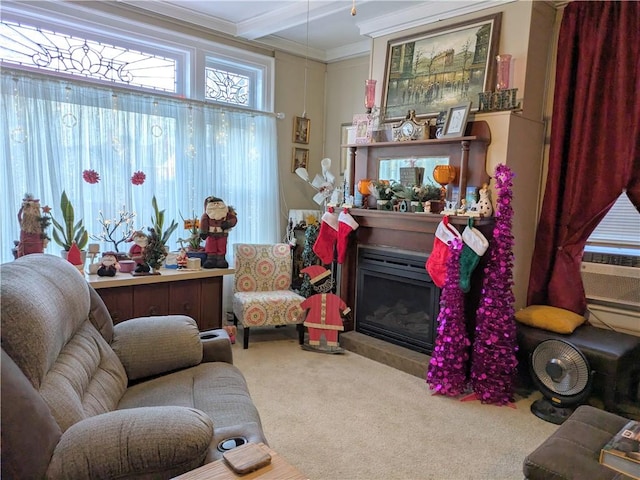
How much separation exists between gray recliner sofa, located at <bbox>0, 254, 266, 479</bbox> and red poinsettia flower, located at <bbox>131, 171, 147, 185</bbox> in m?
1.70

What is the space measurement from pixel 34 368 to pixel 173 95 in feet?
9.94

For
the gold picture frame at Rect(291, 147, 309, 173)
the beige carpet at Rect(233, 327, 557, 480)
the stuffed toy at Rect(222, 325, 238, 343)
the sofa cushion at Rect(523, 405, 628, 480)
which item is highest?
the gold picture frame at Rect(291, 147, 309, 173)

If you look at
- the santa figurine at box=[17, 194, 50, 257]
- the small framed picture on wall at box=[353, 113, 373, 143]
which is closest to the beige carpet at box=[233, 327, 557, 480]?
the santa figurine at box=[17, 194, 50, 257]

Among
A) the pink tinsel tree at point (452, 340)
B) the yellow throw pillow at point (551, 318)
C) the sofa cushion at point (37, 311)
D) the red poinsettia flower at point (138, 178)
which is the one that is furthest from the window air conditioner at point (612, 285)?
the red poinsettia flower at point (138, 178)

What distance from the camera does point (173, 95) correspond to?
3811mm

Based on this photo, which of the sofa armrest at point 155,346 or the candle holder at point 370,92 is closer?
the sofa armrest at point 155,346

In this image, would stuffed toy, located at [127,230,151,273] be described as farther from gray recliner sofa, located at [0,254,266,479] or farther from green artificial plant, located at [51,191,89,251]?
gray recliner sofa, located at [0,254,266,479]

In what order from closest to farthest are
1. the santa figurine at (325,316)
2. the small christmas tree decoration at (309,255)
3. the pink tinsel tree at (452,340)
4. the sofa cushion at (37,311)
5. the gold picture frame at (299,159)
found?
the sofa cushion at (37,311) → the pink tinsel tree at (452,340) → the santa figurine at (325,316) → the small christmas tree decoration at (309,255) → the gold picture frame at (299,159)

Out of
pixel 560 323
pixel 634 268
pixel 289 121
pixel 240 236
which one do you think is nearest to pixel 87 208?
pixel 240 236

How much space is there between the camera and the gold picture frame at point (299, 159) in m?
4.68

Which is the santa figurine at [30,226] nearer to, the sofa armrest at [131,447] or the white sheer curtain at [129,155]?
the white sheer curtain at [129,155]

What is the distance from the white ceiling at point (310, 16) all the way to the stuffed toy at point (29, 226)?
1747mm

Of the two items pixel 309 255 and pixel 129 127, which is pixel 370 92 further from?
pixel 129 127

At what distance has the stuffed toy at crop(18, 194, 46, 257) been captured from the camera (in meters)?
2.80
